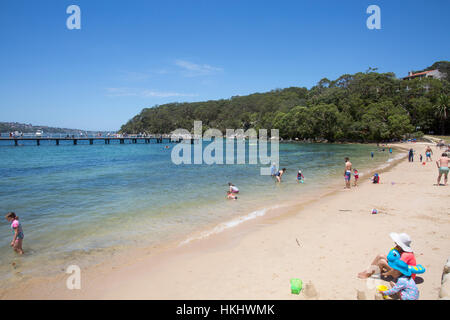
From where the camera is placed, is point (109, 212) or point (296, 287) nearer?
point (296, 287)

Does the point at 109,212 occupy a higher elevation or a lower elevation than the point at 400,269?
lower

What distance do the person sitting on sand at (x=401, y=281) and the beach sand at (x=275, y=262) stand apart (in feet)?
1.30

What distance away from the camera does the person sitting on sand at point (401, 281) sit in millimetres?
4534

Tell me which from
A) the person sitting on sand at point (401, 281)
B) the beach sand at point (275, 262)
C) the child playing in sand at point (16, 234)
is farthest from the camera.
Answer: the child playing in sand at point (16, 234)

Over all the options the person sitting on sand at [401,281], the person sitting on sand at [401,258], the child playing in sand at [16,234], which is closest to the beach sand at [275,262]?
the person sitting on sand at [401,258]

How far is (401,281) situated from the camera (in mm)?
4637

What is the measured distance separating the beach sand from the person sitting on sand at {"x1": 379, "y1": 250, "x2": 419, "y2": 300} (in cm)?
40

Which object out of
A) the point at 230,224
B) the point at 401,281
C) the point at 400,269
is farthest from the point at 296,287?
the point at 230,224

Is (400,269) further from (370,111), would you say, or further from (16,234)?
(370,111)

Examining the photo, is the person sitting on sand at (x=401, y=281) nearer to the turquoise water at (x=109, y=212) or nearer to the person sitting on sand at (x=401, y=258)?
the person sitting on sand at (x=401, y=258)

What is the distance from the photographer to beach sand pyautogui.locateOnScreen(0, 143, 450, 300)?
5.40 meters

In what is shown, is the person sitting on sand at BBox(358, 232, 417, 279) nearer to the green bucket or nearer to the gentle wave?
the green bucket

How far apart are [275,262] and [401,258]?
2642 mm
